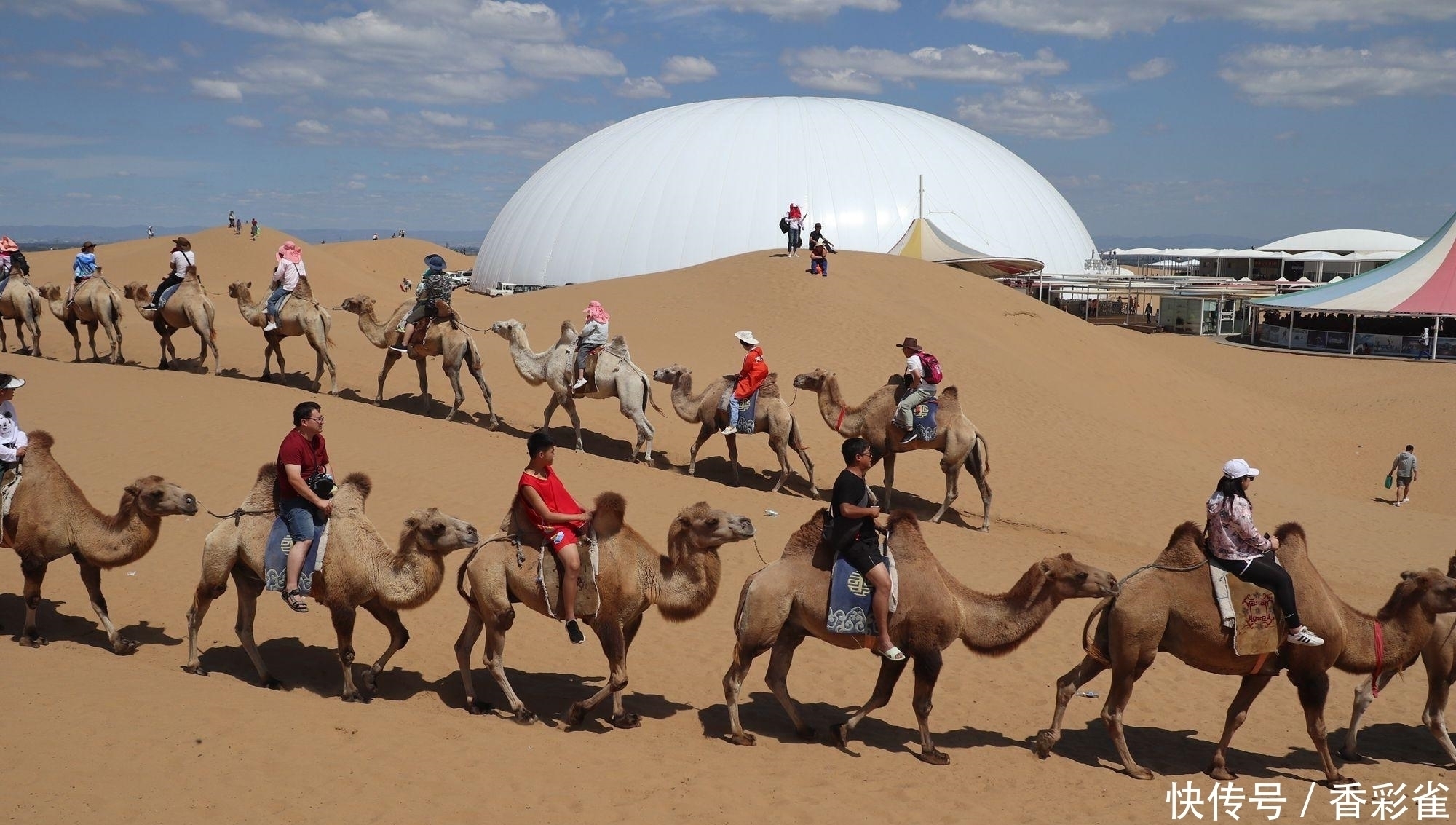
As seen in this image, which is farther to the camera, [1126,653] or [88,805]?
[1126,653]

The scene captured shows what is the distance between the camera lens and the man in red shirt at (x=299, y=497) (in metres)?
7.40

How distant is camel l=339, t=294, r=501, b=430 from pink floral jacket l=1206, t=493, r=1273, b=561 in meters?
11.6

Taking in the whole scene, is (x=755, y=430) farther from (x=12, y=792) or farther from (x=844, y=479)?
(x=12, y=792)

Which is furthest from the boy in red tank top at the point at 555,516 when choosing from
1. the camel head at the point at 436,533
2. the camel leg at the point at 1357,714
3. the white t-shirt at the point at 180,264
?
the white t-shirt at the point at 180,264

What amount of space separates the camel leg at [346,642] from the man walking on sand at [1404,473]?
1918cm

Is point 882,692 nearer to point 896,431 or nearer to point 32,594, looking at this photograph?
point 32,594

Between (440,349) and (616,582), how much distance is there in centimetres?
1009

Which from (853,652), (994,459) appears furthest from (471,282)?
(853,652)

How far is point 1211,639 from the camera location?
7.34 m

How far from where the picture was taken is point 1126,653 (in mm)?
7422

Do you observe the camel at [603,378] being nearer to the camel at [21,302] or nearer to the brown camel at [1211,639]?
the brown camel at [1211,639]

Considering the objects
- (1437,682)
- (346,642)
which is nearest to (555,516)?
(346,642)

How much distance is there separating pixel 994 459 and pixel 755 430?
5671mm

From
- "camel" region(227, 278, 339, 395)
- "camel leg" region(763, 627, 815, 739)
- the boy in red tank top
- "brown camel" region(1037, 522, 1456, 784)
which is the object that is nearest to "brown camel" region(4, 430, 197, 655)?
the boy in red tank top
